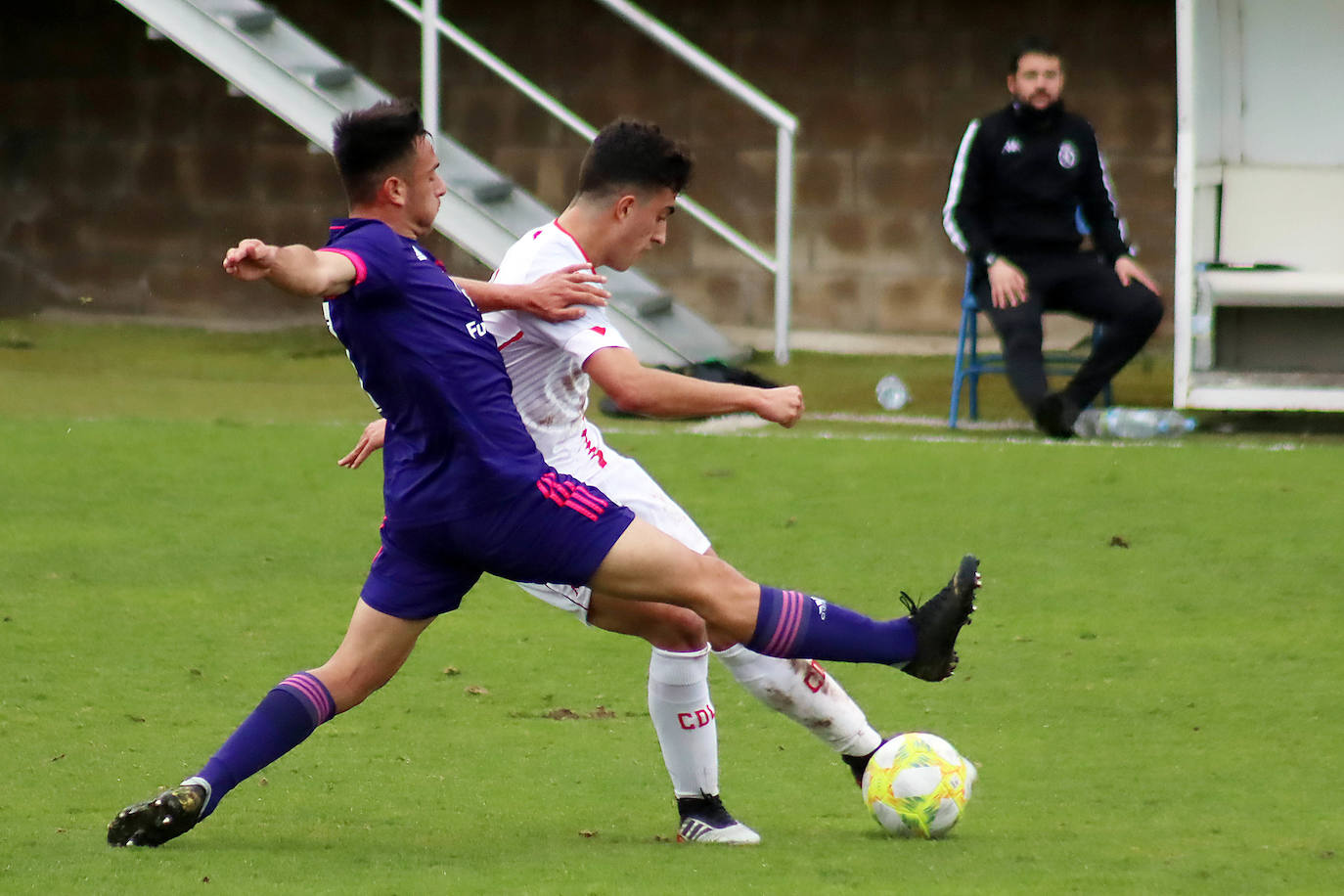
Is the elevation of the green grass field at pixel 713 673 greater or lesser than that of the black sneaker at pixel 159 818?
lesser

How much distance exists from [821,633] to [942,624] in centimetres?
28

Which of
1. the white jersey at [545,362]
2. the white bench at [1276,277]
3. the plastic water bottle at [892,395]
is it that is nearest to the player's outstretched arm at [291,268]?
the white jersey at [545,362]

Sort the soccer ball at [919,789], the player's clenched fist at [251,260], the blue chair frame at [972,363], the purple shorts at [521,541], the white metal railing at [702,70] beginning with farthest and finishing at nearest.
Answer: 1. the white metal railing at [702,70]
2. the blue chair frame at [972,363]
3. the soccer ball at [919,789]
4. the purple shorts at [521,541]
5. the player's clenched fist at [251,260]

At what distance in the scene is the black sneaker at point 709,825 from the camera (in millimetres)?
4523

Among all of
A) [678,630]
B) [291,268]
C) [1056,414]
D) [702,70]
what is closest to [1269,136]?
[1056,414]

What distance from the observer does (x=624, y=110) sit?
13.9m

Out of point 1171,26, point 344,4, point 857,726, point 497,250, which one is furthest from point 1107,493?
point 344,4

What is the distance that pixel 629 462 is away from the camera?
479cm

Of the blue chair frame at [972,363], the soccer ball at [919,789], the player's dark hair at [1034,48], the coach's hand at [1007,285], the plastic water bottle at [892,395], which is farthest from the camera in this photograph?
the plastic water bottle at [892,395]

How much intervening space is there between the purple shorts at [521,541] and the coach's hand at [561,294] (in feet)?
1.21

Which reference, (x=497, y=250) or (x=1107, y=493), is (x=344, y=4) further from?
(x=1107, y=493)

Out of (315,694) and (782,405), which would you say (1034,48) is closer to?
(782,405)

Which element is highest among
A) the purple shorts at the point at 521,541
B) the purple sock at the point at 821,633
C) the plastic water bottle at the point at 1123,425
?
the purple shorts at the point at 521,541

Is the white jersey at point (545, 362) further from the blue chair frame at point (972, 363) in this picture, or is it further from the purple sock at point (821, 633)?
the blue chair frame at point (972, 363)
